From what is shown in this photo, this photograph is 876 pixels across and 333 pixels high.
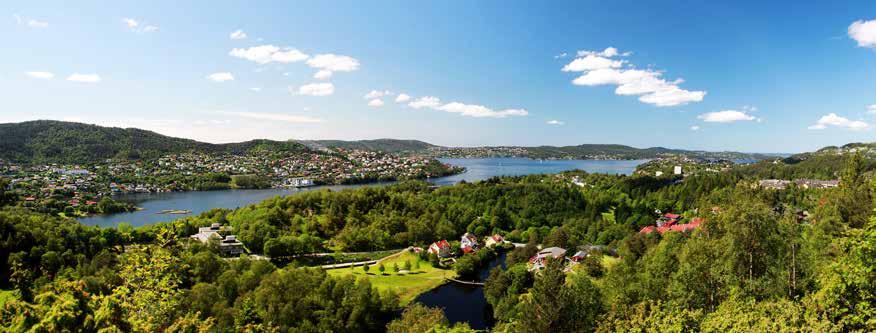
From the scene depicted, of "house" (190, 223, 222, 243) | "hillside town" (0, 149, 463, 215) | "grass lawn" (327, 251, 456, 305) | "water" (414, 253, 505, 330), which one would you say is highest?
"hillside town" (0, 149, 463, 215)

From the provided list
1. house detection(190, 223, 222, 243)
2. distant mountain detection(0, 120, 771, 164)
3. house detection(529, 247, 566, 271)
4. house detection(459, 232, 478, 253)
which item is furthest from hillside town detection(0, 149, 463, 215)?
house detection(529, 247, 566, 271)

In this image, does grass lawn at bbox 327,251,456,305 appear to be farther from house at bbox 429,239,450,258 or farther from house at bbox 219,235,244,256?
house at bbox 219,235,244,256

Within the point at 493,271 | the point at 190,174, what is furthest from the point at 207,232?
the point at 190,174

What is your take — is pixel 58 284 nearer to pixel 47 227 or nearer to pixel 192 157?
pixel 47 227

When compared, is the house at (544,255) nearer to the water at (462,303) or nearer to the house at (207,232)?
the water at (462,303)

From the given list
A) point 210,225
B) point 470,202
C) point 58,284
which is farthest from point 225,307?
point 470,202

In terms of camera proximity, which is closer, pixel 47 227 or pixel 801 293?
pixel 801 293
